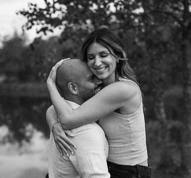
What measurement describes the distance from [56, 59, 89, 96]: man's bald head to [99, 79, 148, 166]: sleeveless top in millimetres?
366

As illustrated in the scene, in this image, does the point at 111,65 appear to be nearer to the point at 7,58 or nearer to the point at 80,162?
the point at 80,162

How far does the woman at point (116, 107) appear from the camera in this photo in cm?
247

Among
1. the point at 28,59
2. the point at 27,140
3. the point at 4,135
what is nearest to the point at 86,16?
the point at 27,140

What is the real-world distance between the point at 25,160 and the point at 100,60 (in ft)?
26.9

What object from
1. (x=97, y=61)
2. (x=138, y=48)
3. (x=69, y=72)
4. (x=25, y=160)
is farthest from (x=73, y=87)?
(x=25, y=160)

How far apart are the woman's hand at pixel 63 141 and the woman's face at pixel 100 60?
0.43 m

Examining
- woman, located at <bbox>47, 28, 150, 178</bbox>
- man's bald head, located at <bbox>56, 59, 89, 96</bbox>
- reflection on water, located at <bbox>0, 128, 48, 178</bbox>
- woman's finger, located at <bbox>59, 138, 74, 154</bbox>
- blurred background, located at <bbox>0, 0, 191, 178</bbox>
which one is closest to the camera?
woman's finger, located at <bbox>59, 138, 74, 154</bbox>

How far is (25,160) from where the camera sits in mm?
10266

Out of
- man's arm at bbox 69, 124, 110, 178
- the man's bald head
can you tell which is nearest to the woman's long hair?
the man's bald head

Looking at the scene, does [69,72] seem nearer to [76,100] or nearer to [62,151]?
[76,100]

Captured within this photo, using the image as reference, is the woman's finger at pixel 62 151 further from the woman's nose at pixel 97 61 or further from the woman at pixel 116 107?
the woman's nose at pixel 97 61

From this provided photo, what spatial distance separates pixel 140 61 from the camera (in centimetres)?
766

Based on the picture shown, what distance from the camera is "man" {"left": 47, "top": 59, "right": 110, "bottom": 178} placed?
2.07m

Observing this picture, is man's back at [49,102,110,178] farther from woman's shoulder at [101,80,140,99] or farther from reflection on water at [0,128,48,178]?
reflection on water at [0,128,48,178]
